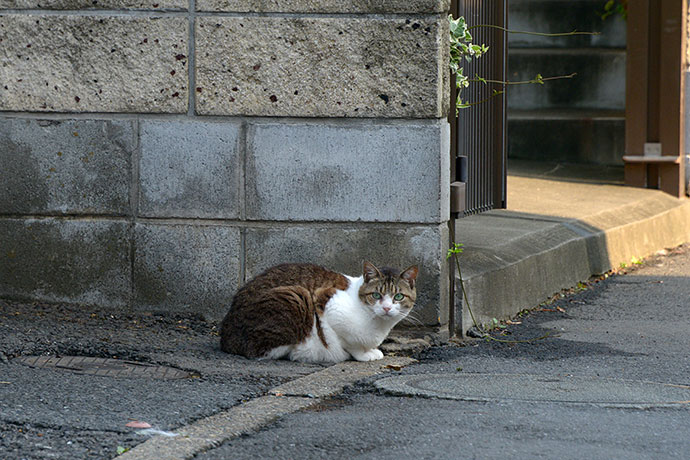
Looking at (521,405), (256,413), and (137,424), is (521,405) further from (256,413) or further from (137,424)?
(137,424)

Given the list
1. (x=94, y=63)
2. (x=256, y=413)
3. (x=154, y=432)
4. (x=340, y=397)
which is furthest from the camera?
(x=94, y=63)

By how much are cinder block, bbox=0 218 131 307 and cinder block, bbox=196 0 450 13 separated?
1340 millimetres

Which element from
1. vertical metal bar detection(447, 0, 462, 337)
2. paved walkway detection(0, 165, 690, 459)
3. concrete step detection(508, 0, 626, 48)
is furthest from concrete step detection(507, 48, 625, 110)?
vertical metal bar detection(447, 0, 462, 337)

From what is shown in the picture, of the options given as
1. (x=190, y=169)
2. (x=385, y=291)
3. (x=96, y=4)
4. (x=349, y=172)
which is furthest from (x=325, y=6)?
(x=385, y=291)

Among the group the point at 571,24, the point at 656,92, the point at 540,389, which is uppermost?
the point at 571,24

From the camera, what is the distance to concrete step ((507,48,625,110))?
12.3 m

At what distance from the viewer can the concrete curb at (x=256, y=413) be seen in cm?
344

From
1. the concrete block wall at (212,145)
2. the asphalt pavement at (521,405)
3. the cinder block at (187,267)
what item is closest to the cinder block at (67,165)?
the concrete block wall at (212,145)

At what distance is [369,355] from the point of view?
527 cm

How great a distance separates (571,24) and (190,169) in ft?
25.8

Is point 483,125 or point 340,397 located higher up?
point 483,125

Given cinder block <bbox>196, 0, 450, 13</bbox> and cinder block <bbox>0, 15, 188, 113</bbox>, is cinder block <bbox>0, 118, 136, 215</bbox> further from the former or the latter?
cinder block <bbox>196, 0, 450, 13</bbox>

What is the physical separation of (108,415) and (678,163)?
26.0ft

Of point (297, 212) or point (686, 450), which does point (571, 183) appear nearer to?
point (297, 212)
